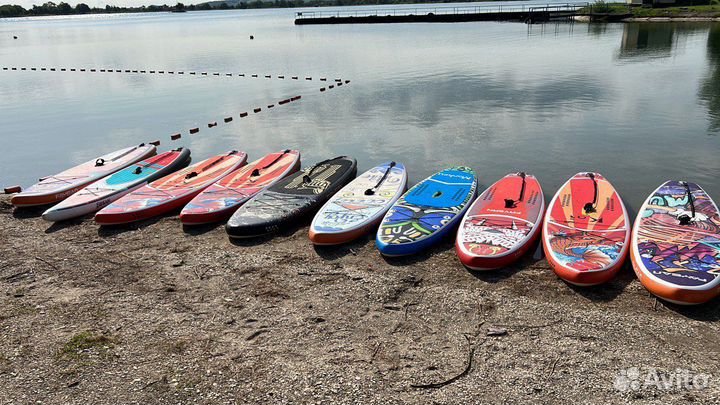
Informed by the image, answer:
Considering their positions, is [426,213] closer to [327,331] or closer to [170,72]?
[327,331]

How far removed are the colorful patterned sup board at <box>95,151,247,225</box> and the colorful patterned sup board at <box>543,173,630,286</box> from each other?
732 centimetres

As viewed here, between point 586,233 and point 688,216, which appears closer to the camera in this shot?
point 586,233

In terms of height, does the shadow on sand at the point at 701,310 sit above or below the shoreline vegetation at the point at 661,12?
above

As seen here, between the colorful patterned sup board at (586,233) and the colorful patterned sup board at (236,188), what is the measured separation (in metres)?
5.97

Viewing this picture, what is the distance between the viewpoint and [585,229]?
28.6 feet

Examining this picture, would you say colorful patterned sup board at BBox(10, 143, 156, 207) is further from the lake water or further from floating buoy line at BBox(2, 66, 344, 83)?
floating buoy line at BBox(2, 66, 344, 83)

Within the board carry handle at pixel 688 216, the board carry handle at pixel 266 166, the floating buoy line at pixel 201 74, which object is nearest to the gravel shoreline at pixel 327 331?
the board carry handle at pixel 688 216

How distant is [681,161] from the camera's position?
13.7m

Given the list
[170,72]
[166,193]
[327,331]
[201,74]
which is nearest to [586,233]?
[327,331]

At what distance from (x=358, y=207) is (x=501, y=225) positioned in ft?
8.84

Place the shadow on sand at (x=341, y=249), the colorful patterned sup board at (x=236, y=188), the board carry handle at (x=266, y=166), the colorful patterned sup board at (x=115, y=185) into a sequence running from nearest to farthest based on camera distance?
the shadow on sand at (x=341, y=249), the colorful patterned sup board at (x=236, y=188), the colorful patterned sup board at (x=115, y=185), the board carry handle at (x=266, y=166)

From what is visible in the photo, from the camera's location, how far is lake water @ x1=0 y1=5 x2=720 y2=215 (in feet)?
47.8

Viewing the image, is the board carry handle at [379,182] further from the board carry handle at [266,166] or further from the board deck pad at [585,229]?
the board deck pad at [585,229]

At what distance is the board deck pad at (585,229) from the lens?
7742mm
